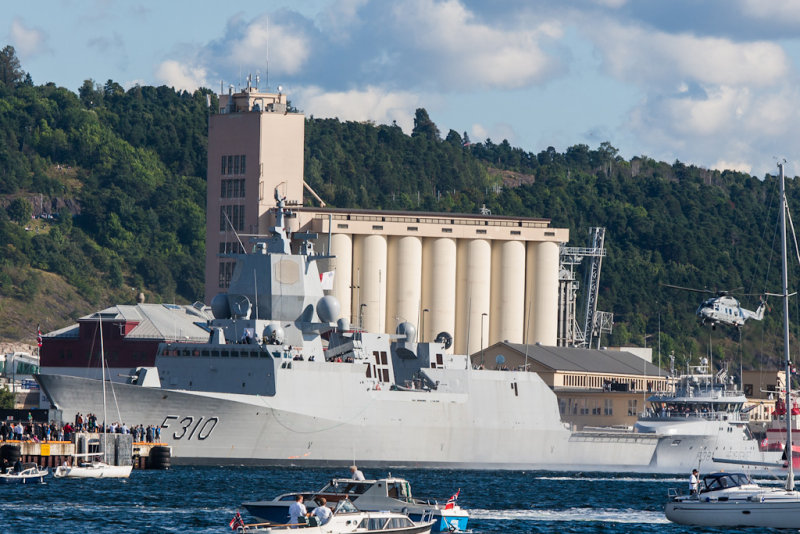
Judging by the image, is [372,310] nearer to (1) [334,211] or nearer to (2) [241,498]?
(1) [334,211]

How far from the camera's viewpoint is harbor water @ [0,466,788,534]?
161 feet

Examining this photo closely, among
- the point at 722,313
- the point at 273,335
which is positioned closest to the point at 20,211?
the point at 722,313

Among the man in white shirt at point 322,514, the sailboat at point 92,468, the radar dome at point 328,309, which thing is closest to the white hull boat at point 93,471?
the sailboat at point 92,468

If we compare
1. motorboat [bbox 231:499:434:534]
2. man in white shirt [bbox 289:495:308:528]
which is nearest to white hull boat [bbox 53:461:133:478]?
motorboat [bbox 231:499:434:534]

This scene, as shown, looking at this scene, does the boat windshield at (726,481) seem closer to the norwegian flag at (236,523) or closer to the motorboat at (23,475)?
the norwegian flag at (236,523)

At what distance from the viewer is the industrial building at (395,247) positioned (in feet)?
379

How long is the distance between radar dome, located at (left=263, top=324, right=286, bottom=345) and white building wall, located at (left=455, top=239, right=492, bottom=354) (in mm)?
44149

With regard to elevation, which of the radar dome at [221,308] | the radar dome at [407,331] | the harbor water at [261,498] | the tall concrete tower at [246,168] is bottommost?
the harbor water at [261,498]

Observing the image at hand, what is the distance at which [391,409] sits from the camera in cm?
7788

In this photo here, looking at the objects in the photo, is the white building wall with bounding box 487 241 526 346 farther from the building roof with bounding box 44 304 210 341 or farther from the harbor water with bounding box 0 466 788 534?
the harbor water with bounding box 0 466 788 534

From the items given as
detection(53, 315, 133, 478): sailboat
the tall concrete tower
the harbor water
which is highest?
the tall concrete tower

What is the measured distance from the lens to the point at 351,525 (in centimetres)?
4228

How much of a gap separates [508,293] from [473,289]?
2736 mm

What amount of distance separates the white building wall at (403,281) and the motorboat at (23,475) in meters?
54.8
